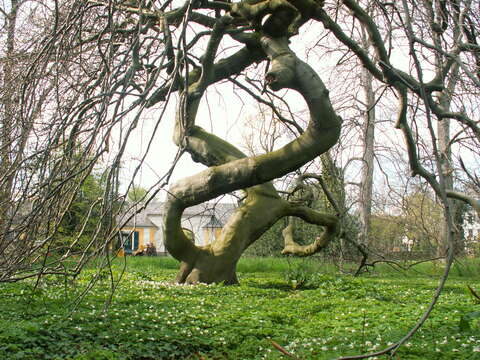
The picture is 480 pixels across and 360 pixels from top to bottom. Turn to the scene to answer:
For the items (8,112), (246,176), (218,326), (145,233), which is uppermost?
(8,112)

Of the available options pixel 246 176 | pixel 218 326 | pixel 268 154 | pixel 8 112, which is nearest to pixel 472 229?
pixel 268 154

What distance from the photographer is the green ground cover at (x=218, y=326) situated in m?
2.84

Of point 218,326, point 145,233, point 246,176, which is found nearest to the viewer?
point 218,326

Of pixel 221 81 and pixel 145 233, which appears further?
pixel 145 233

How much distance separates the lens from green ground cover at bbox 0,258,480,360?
284 centimetres

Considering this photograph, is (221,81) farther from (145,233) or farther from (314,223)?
(145,233)

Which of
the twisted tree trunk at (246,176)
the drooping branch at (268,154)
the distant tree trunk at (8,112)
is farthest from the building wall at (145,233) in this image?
the distant tree trunk at (8,112)

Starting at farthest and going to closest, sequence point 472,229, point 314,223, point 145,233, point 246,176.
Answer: point 145,233 → point 472,229 → point 314,223 → point 246,176

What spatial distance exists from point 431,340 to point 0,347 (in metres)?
2.70

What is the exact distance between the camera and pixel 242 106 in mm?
6980

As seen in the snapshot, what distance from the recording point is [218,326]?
3686 millimetres

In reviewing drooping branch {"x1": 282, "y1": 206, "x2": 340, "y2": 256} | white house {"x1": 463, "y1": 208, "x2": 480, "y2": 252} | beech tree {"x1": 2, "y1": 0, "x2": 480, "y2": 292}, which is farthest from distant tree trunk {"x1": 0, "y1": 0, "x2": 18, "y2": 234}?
white house {"x1": 463, "y1": 208, "x2": 480, "y2": 252}

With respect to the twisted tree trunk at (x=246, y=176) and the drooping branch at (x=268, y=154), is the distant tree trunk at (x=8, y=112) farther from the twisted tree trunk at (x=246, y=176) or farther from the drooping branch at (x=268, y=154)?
the drooping branch at (x=268, y=154)

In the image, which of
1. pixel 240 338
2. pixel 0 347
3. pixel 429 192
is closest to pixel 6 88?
pixel 0 347
